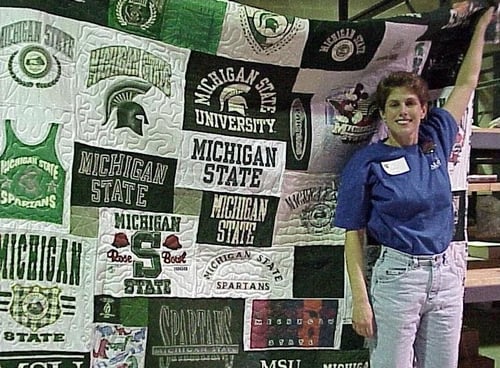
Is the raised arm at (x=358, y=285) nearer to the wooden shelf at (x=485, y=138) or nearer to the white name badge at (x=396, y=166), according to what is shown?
the white name badge at (x=396, y=166)

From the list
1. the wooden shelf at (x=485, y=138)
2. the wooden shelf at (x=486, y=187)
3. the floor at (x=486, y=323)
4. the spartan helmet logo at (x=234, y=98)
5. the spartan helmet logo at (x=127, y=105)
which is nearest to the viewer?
the spartan helmet logo at (x=127, y=105)

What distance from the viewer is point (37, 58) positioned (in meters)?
1.46

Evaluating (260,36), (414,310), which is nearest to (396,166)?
(414,310)

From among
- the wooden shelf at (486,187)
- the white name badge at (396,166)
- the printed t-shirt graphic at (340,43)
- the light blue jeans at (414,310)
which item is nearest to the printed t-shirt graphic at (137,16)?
the printed t-shirt graphic at (340,43)

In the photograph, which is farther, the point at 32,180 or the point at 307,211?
the point at 307,211

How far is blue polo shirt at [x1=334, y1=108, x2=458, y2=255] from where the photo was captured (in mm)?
1492

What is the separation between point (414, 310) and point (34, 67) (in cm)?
94

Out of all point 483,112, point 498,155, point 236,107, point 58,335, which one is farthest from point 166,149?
point 483,112

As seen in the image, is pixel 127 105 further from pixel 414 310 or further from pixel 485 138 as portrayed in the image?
pixel 485 138

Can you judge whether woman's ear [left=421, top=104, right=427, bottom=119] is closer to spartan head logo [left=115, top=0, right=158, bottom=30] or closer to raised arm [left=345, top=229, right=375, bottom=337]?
raised arm [left=345, top=229, right=375, bottom=337]

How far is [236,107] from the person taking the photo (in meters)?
1.65

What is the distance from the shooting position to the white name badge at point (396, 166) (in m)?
1.51

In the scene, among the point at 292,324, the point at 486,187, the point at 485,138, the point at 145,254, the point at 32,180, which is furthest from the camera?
the point at 486,187

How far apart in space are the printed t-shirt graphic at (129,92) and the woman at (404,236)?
43 centimetres
